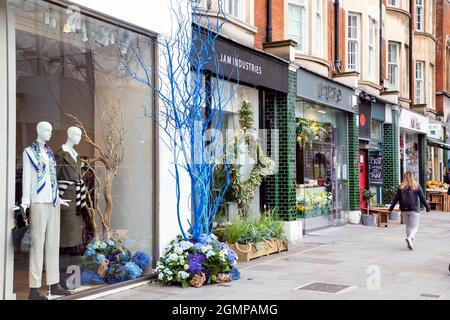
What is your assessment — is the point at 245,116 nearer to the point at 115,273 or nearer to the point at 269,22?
the point at 269,22

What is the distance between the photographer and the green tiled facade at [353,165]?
16938 millimetres

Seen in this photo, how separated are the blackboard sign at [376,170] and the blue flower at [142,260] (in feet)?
43.2

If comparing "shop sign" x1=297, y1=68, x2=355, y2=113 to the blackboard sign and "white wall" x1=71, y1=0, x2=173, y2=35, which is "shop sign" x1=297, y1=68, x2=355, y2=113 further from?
"white wall" x1=71, y1=0, x2=173, y2=35

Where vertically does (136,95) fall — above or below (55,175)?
above

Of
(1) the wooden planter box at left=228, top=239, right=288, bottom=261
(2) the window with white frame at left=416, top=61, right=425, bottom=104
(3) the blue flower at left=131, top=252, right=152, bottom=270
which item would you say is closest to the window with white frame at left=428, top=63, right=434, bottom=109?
(2) the window with white frame at left=416, top=61, right=425, bottom=104

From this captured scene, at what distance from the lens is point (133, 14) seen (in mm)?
8062

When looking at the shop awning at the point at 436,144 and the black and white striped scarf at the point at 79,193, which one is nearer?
the black and white striped scarf at the point at 79,193

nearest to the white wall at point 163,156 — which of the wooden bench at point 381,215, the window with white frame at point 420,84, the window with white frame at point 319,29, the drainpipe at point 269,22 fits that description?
the drainpipe at point 269,22

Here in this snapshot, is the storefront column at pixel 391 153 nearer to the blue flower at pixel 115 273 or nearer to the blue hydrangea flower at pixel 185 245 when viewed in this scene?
the blue hydrangea flower at pixel 185 245

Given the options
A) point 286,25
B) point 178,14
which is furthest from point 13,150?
point 286,25

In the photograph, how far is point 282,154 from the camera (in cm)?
1273

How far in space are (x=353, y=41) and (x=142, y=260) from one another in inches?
492

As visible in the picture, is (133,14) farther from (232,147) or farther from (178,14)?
(232,147)

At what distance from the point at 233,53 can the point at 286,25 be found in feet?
11.4
